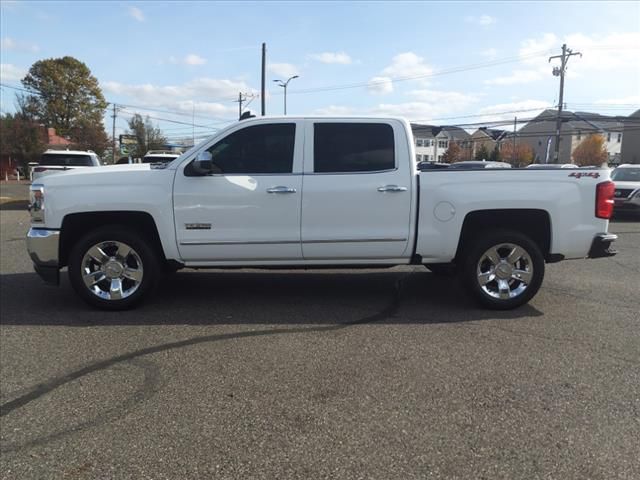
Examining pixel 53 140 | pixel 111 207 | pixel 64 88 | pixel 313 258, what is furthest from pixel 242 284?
pixel 64 88

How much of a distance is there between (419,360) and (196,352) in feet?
6.07

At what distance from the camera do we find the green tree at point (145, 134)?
67.5 meters

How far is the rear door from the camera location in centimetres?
554

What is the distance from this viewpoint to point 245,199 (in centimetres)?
550

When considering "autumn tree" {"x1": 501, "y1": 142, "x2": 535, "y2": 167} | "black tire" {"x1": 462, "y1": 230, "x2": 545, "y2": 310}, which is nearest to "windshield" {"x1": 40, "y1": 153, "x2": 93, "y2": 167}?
"black tire" {"x1": 462, "y1": 230, "x2": 545, "y2": 310}

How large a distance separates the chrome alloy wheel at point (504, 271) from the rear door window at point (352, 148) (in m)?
1.44

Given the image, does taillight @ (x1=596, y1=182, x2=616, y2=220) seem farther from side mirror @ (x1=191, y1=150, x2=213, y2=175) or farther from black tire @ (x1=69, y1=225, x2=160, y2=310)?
black tire @ (x1=69, y1=225, x2=160, y2=310)

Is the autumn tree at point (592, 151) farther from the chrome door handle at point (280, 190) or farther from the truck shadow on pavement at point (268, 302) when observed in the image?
the chrome door handle at point (280, 190)

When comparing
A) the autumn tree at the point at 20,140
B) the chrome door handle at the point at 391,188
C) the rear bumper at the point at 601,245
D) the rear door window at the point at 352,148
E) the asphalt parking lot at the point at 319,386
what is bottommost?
the asphalt parking lot at the point at 319,386

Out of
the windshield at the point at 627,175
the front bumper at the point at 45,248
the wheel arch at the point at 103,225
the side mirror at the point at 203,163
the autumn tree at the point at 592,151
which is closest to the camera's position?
the side mirror at the point at 203,163

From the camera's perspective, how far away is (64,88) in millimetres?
70062

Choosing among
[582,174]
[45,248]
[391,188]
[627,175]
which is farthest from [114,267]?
[627,175]

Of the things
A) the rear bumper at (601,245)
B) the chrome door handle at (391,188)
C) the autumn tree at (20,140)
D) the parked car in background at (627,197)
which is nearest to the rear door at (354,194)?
the chrome door handle at (391,188)

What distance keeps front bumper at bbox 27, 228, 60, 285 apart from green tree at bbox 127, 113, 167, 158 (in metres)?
64.3
